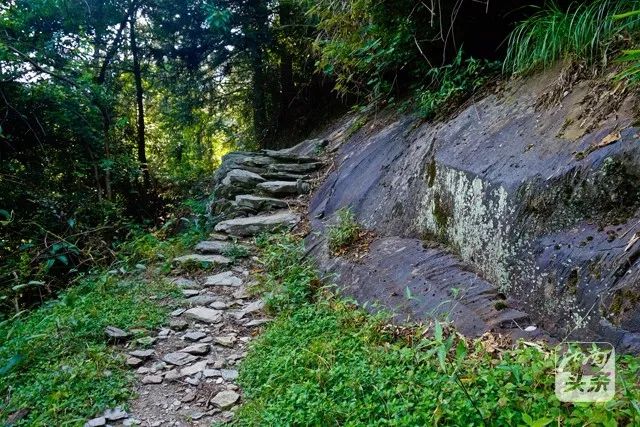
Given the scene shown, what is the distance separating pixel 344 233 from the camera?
14.3 ft

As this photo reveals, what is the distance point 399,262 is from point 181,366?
1.95m

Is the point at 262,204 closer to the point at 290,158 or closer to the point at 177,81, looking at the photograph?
the point at 290,158

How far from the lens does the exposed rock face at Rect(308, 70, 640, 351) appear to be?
6.84 ft

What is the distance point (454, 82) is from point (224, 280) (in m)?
3.40

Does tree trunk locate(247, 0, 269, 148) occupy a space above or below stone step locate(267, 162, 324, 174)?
above

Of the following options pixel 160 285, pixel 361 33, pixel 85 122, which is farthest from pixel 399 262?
pixel 85 122

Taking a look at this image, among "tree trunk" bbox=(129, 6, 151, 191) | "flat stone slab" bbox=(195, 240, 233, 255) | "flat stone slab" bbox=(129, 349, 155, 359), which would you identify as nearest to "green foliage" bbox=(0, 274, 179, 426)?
"flat stone slab" bbox=(129, 349, 155, 359)

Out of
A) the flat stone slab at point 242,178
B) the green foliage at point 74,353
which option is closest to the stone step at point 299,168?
the flat stone slab at point 242,178

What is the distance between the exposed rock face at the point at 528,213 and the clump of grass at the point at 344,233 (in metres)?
0.17

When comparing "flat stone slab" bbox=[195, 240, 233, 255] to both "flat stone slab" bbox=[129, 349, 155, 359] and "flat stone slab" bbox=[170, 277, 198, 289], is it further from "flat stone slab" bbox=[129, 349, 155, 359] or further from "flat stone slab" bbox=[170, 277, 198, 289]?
"flat stone slab" bbox=[129, 349, 155, 359]

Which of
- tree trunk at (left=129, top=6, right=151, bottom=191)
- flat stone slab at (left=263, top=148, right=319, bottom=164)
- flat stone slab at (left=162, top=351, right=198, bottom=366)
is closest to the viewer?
flat stone slab at (left=162, top=351, right=198, bottom=366)
